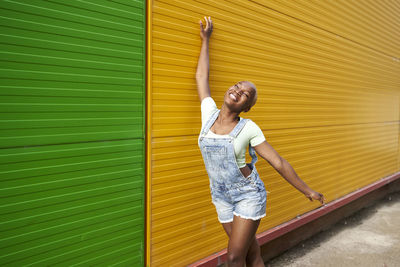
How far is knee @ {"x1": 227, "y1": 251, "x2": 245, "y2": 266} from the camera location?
2.74 meters

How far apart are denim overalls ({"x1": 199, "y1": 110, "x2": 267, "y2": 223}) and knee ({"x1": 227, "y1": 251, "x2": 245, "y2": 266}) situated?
26 centimetres

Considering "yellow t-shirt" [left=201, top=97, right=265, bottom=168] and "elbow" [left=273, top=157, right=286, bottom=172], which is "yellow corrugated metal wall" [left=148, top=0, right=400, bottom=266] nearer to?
"yellow t-shirt" [left=201, top=97, right=265, bottom=168]

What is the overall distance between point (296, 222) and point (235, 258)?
214cm

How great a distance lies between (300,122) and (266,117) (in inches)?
31.5

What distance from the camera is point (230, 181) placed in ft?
8.71

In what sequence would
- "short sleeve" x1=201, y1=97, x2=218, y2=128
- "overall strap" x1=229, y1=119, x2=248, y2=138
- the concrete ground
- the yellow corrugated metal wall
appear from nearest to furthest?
"overall strap" x1=229, y1=119, x2=248, y2=138
"short sleeve" x1=201, y1=97, x2=218, y2=128
the yellow corrugated metal wall
the concrete ground

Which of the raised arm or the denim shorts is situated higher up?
the raised arm

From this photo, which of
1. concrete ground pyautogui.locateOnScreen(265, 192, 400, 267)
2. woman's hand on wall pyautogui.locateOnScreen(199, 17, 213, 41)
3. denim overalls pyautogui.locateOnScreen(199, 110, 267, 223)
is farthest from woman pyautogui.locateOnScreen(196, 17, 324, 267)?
concrete ground pyautogui.locateOnScreen(265, 192, 400, 267)

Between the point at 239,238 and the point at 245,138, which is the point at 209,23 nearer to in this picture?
the point at 245,138

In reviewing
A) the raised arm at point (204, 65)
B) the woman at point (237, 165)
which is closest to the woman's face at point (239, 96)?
the woman at point (237, 165)

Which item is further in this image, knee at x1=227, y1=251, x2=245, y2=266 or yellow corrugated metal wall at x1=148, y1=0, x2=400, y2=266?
yellow corrugated metal wall at x1=148, y1=0, x2=400, y2=266

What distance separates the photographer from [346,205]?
6062 mm

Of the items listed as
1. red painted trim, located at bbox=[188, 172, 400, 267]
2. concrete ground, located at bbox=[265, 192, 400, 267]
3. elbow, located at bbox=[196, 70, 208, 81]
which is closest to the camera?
elbow, located at bbox=[196, 70, 208, 81]

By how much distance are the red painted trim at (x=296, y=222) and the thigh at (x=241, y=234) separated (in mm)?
738
